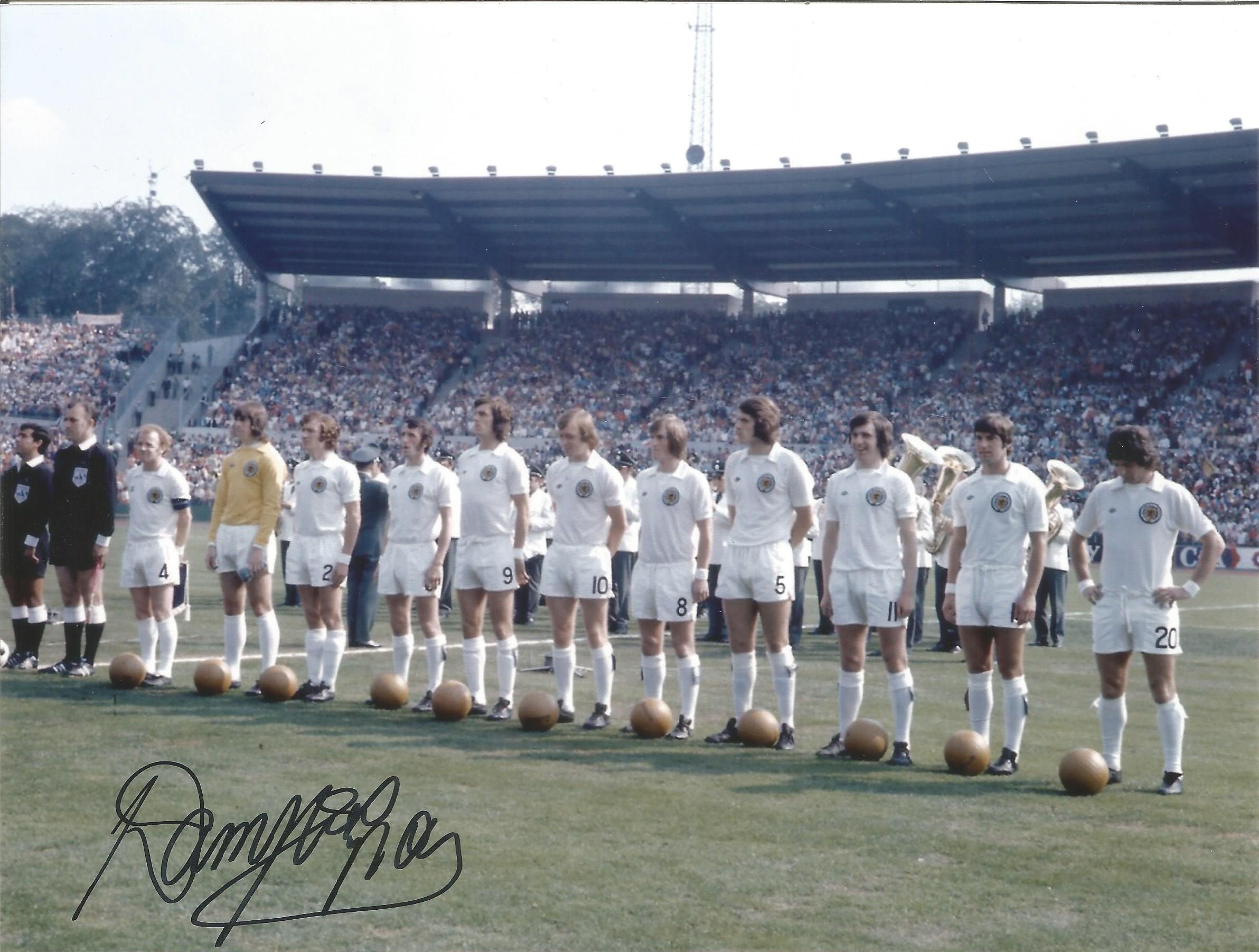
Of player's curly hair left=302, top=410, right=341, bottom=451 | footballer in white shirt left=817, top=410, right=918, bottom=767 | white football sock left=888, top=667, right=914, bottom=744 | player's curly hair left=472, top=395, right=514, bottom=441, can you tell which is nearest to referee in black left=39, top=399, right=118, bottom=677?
player's curly hair left=302, top=410, right=341, bottom=451

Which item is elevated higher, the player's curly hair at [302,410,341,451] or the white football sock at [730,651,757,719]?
the player's curly hair at [302,410,341,451]

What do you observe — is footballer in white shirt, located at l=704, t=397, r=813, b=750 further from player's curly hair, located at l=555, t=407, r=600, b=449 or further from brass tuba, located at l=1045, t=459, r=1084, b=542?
brass tuba, located at l=1045, t=459, r=1084, b=542

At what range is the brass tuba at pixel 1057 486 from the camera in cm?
1219

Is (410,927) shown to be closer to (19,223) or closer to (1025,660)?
(1025,660)

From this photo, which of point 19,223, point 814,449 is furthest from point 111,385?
point 814,449

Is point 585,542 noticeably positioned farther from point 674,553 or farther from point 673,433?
point 673,433

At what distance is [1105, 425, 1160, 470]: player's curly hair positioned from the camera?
8.20 metres

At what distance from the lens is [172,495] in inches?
441

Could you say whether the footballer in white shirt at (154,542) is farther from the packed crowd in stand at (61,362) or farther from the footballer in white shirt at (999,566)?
the packed crowd in stand at (61,362)

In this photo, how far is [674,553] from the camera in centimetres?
964

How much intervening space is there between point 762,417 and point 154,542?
17.0 ft

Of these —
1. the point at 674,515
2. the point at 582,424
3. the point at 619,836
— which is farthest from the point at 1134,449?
the point at 619,836

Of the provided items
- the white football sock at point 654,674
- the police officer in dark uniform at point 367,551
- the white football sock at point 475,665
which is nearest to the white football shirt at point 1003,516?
the white football sock at point 654,674

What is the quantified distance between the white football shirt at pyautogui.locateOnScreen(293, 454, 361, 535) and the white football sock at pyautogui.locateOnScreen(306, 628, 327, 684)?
2.60ft
